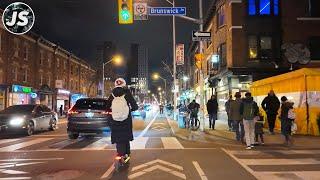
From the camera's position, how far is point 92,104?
64.4 ft

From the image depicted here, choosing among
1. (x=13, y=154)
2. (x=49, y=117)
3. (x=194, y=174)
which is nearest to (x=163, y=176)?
(x=194, y=174)

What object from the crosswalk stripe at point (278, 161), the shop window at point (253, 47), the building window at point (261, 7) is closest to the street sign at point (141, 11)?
the shop window at point (253, 47)

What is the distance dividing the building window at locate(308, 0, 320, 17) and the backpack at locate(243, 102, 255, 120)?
2086 centimetres

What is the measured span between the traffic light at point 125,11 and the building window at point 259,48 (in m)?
→ 13.7

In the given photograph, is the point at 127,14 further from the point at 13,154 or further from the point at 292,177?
the point at 292,177

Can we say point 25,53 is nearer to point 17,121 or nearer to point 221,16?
point 221,16

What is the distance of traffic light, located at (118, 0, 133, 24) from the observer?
2148 centimetres

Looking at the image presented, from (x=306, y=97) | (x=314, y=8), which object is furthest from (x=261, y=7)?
(x=306, y=97)

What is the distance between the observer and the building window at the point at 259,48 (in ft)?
107

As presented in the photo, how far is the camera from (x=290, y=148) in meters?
15.3

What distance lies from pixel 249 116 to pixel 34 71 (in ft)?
137

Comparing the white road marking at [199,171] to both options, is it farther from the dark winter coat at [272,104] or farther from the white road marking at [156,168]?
the dark winter coat at [272,104]

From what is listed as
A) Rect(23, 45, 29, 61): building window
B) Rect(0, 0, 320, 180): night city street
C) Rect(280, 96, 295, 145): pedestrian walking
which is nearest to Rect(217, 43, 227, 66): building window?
Rect(0, 0, 320, 180): night city street

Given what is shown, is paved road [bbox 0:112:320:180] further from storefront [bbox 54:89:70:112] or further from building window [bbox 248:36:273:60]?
storefront [bbox 54:89:70:112]
